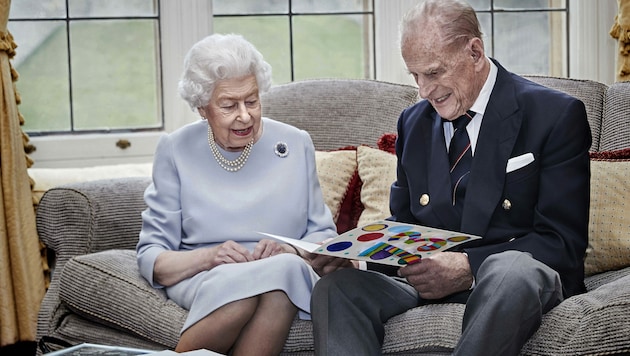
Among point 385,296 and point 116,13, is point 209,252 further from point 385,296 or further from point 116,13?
point 116,13

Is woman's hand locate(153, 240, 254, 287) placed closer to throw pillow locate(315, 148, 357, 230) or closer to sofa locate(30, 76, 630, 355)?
sofa locate(30, 76, 630, 355)

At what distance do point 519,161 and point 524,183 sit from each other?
0.18 ft

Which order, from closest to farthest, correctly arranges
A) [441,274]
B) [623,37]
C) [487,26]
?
1. [441,274]
2. [623,37]
3. [487,26]

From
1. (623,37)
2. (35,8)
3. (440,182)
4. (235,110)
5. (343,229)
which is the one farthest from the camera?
(35,8)

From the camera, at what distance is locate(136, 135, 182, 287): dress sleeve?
7.92ft

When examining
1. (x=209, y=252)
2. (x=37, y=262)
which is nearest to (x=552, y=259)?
(x=209, y=252)

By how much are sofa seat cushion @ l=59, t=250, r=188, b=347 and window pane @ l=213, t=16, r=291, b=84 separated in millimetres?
1521

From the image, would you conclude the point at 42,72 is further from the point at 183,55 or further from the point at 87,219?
the point at 87,219

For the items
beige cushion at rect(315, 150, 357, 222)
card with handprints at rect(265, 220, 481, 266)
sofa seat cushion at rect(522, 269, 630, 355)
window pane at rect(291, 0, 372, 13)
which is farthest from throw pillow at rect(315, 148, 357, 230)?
window pane at rect(291, 0, 372, 13)

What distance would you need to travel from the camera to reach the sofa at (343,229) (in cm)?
195

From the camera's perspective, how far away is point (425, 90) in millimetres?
2186

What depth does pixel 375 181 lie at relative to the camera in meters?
2.75

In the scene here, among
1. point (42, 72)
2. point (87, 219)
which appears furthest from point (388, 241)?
point (42, 72)

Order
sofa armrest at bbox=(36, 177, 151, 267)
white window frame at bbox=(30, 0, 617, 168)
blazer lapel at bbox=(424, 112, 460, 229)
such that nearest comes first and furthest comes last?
1. blazer lapel at bbox=(424, 112, 460, 229)
2. sofa armrest at bbox=(36, 177, 151, 267)
3. white window frame at bbox=(30, 0, 617, 168)
